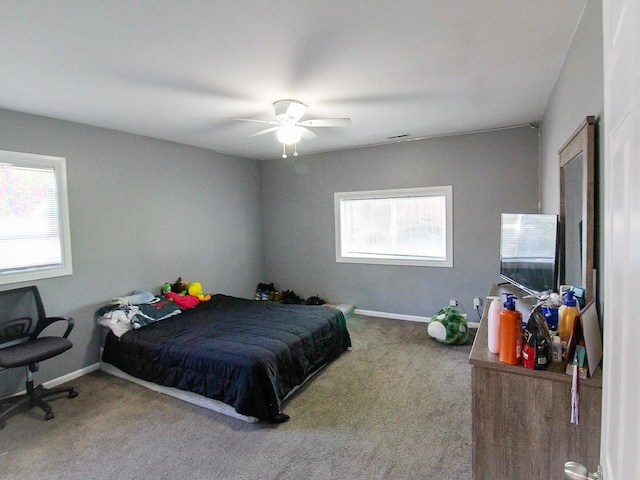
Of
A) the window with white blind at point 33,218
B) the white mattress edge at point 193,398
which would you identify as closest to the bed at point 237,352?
the white mattress edge at point 193,398

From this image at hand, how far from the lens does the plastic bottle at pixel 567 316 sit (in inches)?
59.9

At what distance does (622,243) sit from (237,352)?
2575mm

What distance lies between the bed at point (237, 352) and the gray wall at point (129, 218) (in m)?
0.58

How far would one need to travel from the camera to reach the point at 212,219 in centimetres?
495

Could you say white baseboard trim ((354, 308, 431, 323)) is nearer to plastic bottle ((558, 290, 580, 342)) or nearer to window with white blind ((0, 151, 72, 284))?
plastic bottle ((558, 290, 580, 342))

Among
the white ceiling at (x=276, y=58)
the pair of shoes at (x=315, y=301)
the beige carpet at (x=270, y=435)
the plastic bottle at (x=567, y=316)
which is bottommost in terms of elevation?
the beige carpet at (x=270, y=435)

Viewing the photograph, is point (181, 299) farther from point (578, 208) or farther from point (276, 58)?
point (578, 208)

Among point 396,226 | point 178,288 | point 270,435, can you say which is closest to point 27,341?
point 178,288

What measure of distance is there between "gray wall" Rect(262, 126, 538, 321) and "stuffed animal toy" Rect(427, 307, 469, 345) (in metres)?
0.53

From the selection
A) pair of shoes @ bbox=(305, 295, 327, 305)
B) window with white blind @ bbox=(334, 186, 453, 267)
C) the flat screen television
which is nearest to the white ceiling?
the flat screen television

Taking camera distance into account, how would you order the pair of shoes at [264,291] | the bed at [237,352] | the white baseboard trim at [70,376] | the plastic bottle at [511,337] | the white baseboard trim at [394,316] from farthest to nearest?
the pair of shoes at [264,291] → the white baseboard trim at [394,316] → the white baseboard trim at [70,376] → the bed at [237,352] → the plastic bottle at [511,337]

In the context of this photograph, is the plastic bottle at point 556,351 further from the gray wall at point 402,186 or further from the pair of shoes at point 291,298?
the pair of shoes at point 291,298

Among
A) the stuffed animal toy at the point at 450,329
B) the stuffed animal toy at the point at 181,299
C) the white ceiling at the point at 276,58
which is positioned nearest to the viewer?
the white ceiling at the point at 276,58

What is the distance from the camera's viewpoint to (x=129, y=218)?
3.87 meters
